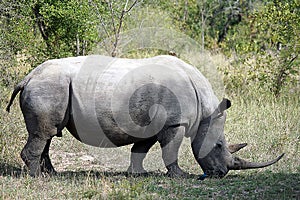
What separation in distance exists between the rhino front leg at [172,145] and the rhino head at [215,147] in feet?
1.01

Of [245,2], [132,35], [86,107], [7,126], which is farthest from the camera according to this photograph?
[245,2]

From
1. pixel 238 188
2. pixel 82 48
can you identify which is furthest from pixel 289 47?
pixel 238 188

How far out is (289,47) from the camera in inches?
495

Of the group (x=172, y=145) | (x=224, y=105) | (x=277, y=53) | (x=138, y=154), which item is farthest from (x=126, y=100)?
(x=277, y=53)

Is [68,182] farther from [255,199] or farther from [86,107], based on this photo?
[255,199]

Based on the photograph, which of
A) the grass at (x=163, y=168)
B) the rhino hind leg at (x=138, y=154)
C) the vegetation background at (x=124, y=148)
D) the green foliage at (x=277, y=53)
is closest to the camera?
the grass at (x=163, y=168)

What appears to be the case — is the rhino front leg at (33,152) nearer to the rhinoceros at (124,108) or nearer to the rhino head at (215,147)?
the rhinoceros at (124,108)

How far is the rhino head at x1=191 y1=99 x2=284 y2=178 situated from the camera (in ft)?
24.3

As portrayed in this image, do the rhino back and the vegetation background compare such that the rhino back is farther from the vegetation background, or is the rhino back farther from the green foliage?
the green foliage

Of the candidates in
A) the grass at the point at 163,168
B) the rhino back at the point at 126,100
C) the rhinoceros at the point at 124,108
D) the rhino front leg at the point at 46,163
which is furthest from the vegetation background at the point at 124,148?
the rhino back at the point at 126,100

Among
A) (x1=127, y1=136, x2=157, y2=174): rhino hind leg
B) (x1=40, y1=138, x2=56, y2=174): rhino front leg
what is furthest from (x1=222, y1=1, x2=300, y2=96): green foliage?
(x1=40, y1=138, x2=56, y2=174): rhino front leg

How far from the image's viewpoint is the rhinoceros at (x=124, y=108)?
715 cm

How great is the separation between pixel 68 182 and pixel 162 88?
1.84 meters

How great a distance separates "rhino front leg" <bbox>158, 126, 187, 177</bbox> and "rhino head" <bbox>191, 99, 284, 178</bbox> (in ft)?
1.01
